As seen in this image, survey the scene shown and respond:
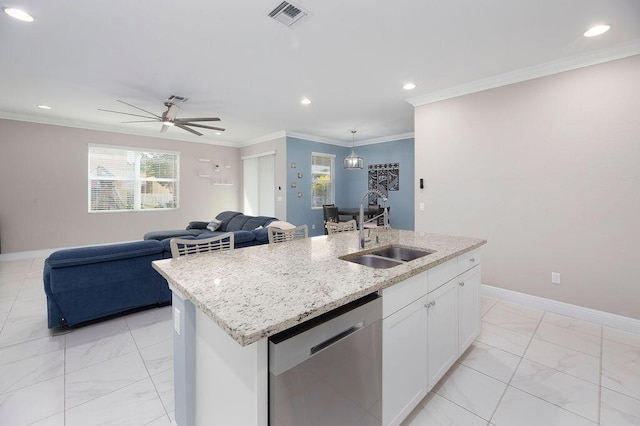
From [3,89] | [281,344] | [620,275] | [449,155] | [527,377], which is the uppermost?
[3,89]

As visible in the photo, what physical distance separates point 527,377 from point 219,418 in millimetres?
Result: 2126

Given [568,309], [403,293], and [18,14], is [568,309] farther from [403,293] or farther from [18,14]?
[18,14]

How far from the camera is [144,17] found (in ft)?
7.57

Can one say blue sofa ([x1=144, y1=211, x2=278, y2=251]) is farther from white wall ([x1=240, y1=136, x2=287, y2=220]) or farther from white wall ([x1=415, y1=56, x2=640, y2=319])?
white wall ([x1=415, y1=56, x2=640, y2=319])

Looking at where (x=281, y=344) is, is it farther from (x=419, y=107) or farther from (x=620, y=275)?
(x=419, y=107)

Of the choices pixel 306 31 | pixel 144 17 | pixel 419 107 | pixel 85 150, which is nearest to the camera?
pixel 144 17

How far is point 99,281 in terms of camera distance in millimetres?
2697

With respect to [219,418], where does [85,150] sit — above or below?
above

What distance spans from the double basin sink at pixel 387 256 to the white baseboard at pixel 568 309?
2105 millimetres

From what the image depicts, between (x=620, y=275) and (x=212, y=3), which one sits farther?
(x=620, y=275)

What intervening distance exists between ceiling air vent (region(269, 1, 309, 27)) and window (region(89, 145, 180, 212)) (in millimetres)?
5747

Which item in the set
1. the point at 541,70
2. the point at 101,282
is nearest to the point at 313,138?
the point at 541,70

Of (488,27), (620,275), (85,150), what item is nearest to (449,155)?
(488,27)

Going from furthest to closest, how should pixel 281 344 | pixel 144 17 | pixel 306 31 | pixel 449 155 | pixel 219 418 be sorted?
pixel 449 155 < pixel 306 31 < pixel 144 17 < pixel 219 418 < pixel 281 344
